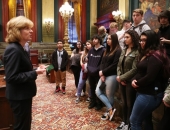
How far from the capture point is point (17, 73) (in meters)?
1.88

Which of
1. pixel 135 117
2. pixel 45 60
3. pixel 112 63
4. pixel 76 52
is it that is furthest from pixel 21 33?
pixel 45 60

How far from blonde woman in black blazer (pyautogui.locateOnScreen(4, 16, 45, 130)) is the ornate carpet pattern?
1.44 m

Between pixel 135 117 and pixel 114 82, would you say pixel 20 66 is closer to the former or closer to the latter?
pixel 135 117

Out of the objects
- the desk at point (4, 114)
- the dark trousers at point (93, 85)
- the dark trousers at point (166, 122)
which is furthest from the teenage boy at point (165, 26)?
the desk at point (4, 114)

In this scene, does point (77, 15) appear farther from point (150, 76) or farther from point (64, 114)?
point (150, 76)

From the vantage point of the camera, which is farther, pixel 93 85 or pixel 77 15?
pixel 77 15

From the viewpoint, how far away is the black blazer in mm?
1859

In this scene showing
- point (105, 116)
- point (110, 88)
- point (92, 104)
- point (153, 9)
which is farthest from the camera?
point (153, 9)

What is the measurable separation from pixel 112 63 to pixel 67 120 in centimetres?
139

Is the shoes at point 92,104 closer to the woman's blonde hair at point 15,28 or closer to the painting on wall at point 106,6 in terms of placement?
the woman's blonde hair at point 15,28

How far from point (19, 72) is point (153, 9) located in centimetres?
759

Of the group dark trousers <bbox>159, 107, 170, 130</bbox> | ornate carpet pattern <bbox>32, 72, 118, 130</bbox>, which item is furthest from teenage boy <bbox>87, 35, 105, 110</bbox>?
dark trousers <bbox>159, 107, 170, 130</bbox>

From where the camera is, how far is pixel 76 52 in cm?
549

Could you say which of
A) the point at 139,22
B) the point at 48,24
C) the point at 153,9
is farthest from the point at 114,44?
the point at 48,24
